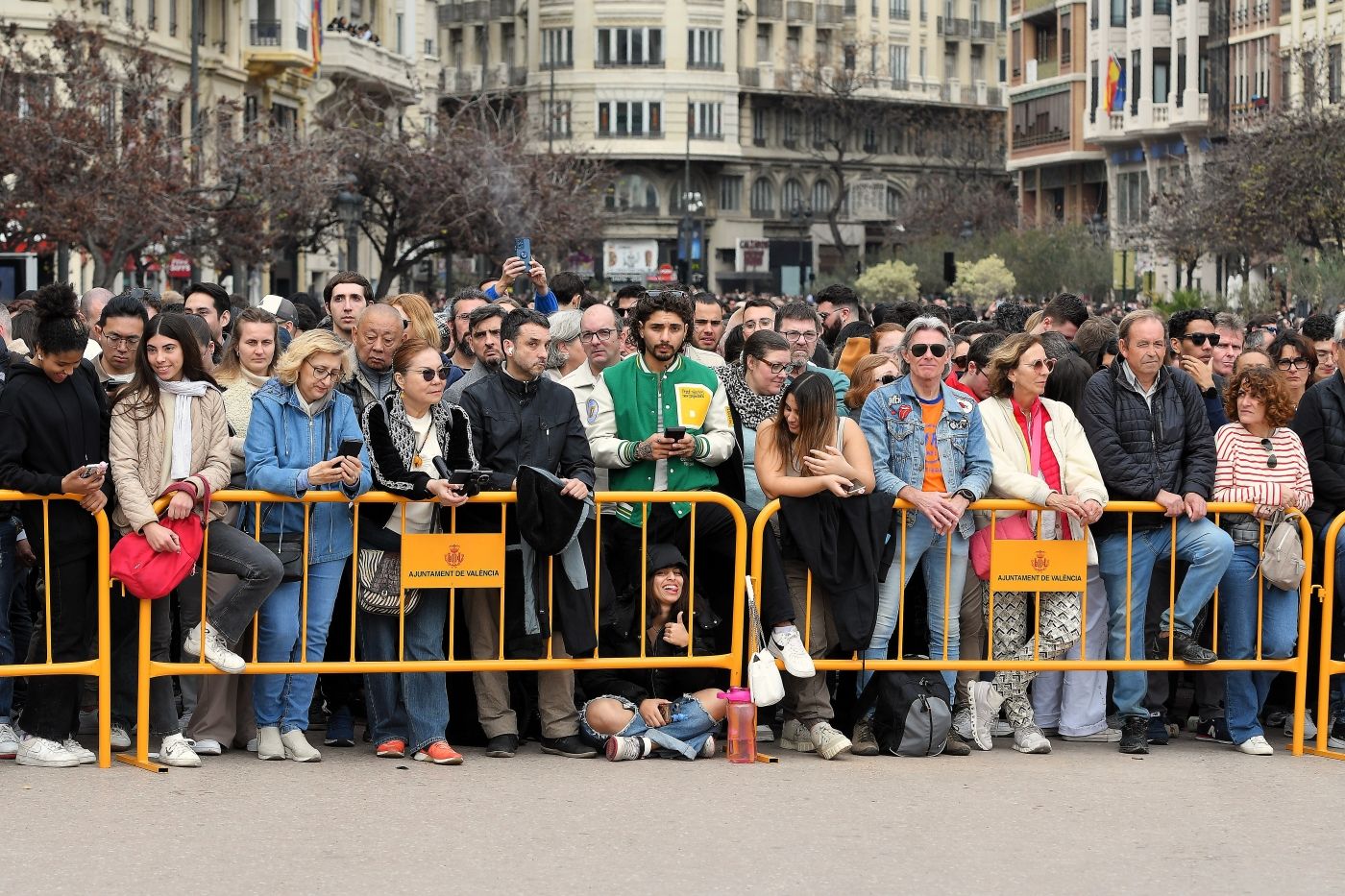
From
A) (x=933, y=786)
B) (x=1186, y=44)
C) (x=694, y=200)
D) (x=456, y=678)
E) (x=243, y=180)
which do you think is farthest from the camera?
(x=694, y=200)

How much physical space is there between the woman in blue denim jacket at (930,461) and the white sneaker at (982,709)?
15 cm

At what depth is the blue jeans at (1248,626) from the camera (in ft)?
33.0

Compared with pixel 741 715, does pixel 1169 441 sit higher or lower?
higher

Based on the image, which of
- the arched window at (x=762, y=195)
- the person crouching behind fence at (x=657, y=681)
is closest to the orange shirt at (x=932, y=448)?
the person crouching behind fence at (x=657, y=681)

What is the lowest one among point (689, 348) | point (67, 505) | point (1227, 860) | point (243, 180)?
point (1227, 860)

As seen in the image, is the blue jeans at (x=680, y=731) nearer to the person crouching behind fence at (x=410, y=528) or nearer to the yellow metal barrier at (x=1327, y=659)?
the person crouching behind fence at (x=410, y=528)

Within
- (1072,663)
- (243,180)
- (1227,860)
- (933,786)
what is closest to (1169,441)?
(1072,663)

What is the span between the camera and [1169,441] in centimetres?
1013

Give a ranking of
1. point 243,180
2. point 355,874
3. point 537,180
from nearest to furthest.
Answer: point 355,874
point 243,180
point 537,180

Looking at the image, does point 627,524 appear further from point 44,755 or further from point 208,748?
point 44,755

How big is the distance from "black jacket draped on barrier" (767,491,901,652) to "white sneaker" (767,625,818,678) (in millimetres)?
255

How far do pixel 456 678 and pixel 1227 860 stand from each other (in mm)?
3730

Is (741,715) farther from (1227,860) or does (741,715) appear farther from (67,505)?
(67,505)

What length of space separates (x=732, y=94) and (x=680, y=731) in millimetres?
88024
